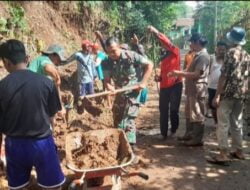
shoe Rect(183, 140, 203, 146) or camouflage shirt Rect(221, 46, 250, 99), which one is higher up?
camouflage shirt Rect(221, 46, 250, 99)

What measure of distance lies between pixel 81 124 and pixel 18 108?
4699mm

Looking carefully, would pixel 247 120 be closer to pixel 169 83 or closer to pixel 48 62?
pixel 169 83

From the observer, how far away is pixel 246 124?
8328 millimetres

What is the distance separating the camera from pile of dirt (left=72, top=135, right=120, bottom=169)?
484cm

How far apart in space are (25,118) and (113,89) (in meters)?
2.59

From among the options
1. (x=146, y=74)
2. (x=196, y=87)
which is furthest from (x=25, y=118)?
(x=196, y=87)

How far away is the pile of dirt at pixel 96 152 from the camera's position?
4844 millimetres

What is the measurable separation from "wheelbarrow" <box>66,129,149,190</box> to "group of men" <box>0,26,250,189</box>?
43 centimetres

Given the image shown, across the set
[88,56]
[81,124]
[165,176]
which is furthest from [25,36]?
[165,176]

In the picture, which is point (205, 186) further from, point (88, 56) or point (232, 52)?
point (88, 56)

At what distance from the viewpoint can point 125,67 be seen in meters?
5.91

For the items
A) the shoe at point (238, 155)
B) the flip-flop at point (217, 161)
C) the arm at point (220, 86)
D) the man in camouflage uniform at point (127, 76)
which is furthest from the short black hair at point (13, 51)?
the shoe at point (238, 155)

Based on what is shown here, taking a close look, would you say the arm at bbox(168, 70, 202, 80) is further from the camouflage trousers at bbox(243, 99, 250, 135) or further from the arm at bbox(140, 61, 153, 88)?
the camouflage trousers at bbox(243, 99, 250, 135)

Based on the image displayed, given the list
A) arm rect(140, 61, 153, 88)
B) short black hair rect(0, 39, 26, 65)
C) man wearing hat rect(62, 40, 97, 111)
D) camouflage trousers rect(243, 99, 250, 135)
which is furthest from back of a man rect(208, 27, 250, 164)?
man wearing hat rect(62, 40, 97, 111)
